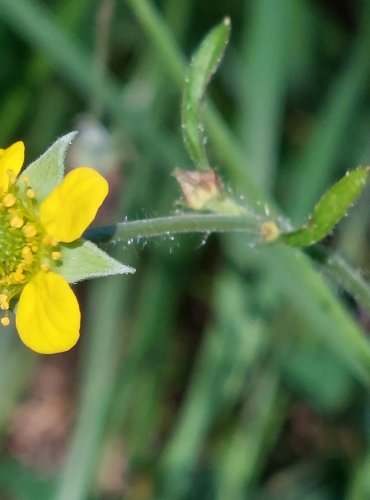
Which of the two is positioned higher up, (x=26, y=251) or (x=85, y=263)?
(x=85, y=263)

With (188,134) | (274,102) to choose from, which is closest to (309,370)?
(274,102)

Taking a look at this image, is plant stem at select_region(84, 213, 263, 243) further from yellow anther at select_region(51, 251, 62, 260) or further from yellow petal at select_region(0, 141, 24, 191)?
yellow petal at select_region(0, 141, 24, 191)

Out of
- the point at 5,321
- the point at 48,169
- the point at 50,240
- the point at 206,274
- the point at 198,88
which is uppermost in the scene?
the point at 198,88

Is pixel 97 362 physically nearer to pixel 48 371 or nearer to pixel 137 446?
pixel 137 446

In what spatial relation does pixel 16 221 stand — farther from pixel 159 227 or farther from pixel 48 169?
pixel 159 227

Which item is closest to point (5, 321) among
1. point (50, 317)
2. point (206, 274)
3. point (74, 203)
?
point (50, 317)
